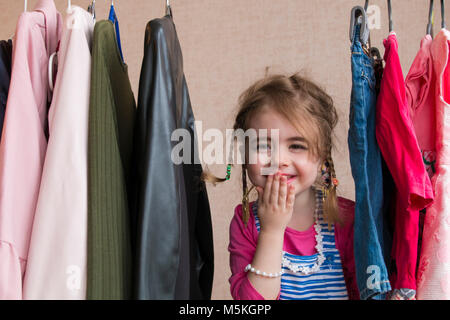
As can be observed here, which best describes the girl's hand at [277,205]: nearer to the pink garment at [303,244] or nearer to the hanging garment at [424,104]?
the pink garment at [303,244]

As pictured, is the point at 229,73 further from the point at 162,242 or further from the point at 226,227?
the point at 162,242

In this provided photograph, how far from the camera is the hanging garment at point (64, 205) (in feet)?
2.12

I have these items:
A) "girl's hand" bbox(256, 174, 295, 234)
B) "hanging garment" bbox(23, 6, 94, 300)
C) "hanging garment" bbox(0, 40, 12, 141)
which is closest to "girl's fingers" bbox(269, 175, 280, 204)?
"girl's hand" bbox(256, 174, 295, 234)

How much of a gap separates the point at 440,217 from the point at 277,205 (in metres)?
0.29

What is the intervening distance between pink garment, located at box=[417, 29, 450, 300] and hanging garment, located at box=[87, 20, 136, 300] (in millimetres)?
479

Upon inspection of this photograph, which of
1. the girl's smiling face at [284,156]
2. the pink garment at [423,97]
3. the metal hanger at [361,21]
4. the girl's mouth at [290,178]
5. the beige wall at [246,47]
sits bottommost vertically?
the girl's mouth at [290,178]

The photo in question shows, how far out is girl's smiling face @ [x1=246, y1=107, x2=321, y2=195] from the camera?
0.95 m

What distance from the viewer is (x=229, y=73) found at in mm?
1670

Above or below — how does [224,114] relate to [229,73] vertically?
below

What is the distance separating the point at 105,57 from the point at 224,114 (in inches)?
37.5

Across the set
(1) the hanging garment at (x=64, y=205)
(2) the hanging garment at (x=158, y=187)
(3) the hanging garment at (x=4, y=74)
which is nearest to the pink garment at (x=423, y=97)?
(2) the hanging garment at (x=158, y=187)

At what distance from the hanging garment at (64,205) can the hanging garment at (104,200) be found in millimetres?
14
